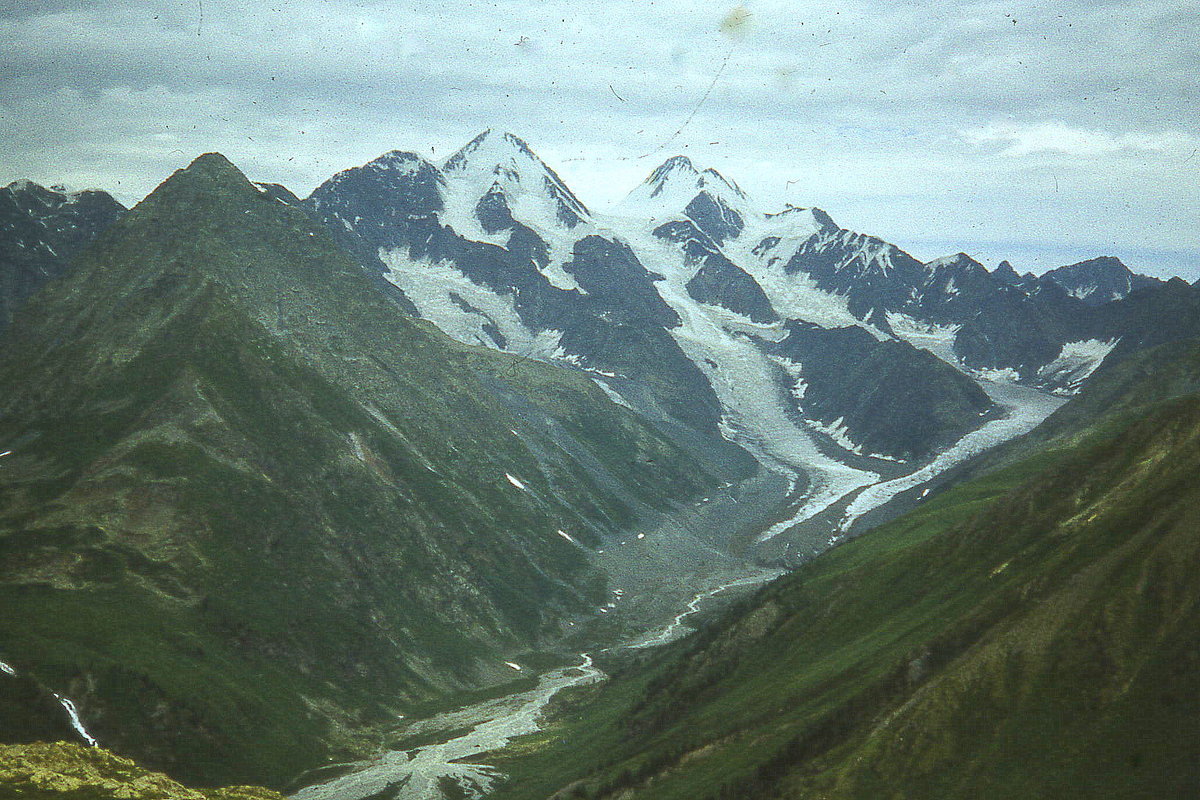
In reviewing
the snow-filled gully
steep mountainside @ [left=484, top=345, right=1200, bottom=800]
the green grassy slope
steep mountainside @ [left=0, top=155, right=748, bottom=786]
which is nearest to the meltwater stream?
steep mountainside @ [left=484, top=345, right=1200, bottom=800]

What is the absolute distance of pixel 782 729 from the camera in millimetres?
84688

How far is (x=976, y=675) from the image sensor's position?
236 feet

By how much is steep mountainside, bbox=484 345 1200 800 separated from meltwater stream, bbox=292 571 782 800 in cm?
564

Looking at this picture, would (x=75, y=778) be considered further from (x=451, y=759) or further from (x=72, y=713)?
(x=451, y=759)

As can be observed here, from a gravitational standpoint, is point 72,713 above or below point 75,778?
above

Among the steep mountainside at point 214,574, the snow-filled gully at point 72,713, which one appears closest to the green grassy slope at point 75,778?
the steep mountainside at point 214,574

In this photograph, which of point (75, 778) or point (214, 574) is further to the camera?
point (214, 574)

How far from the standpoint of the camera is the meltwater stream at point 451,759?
350 feet

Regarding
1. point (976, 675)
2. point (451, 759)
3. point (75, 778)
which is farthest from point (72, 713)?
point (976, 675)

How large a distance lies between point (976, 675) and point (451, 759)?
72.6 m

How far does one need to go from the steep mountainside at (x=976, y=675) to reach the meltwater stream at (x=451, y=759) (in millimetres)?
5644

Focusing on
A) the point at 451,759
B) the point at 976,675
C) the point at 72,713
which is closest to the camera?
the point at 976,675

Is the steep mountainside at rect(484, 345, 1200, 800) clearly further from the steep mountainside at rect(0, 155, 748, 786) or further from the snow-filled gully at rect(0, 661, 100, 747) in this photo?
the snow-filled gully at rect(0, 661, 100, 747)

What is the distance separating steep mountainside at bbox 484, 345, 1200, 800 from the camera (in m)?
62.8
